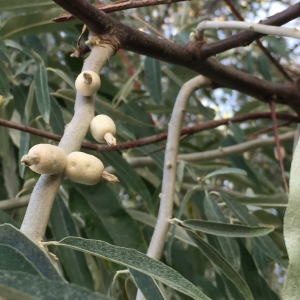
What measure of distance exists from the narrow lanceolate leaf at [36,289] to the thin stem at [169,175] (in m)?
0.15

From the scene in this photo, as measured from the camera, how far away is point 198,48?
13.8 inches

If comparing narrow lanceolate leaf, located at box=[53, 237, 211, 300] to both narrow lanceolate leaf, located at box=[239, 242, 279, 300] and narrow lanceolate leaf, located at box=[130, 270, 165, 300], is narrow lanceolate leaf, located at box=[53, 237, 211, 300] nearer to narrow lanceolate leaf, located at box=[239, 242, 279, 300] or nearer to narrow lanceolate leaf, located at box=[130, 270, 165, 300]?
narrow lanceolate leaf, located at box=[130, 270, 165, 300]

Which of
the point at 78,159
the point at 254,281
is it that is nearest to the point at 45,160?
the point at 78,159

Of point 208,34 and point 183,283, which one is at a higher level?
point 208,34

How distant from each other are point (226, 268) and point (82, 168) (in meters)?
0.19

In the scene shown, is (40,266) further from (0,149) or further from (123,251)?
(0,149)

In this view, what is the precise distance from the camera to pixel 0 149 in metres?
0.56

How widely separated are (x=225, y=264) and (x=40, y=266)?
20 cm

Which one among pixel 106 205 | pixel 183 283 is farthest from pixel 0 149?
pixel 183 283

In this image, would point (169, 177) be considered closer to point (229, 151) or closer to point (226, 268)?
point (226, 268)

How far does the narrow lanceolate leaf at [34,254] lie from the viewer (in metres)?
0.16

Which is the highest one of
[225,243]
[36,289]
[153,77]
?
[153,77]

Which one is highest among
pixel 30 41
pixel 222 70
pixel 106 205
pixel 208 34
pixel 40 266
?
pixel 208 34

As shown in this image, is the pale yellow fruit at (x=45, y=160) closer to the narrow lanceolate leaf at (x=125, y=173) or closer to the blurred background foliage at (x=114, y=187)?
the blurred background foliage at (x=114, y=187)
